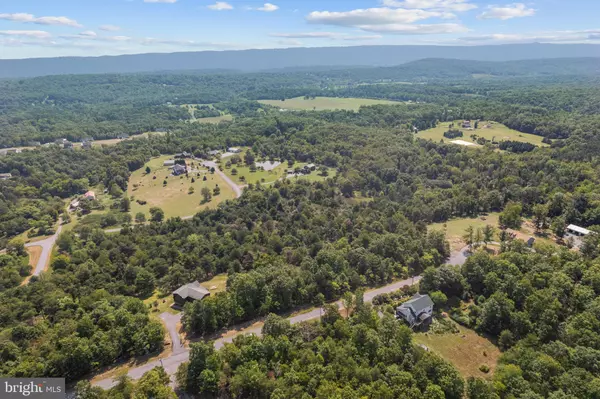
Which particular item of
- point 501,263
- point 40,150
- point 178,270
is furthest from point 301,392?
point 40,150

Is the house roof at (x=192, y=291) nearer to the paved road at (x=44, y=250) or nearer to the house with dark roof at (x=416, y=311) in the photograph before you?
A: the house with dark roof at (x=416, y=311)

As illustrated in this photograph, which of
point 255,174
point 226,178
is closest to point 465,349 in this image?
point 255,174

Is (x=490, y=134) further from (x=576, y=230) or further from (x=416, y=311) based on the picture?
(x=416, y=311)

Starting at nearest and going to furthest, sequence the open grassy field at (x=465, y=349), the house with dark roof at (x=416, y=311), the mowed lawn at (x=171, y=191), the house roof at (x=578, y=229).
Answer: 1. the open grassy field at (x=465, y=349)
2. the house with dark roof at (x=416, y=311)
3. the house roof at (x=578, y=229)
4. the mowed lawn at (x=171, y=191)

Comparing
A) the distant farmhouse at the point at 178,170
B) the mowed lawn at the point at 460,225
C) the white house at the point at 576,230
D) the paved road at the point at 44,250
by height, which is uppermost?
the distant farmhouse at the point at 178,170

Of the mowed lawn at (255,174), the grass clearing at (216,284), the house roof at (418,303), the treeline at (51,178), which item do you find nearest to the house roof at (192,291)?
the grass clearing at (216,284)

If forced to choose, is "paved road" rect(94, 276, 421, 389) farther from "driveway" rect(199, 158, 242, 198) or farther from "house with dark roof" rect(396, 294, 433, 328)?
"driveway" rect(199, 158, 242, 198)

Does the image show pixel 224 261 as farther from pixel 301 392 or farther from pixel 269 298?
pixel 301 392
